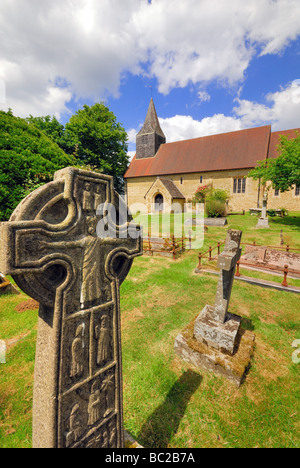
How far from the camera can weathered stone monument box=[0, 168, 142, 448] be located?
1.41 metres

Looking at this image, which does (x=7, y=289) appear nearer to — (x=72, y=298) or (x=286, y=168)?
(x=72, y=298)

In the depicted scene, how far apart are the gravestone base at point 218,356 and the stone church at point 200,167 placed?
22.6 m

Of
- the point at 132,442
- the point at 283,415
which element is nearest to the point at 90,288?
the point at 132,442

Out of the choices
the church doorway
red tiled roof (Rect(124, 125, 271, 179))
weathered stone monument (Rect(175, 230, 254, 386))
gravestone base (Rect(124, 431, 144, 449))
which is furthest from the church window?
gravestone base (Rect(124, 431, 144, 449))

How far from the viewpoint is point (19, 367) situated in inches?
147

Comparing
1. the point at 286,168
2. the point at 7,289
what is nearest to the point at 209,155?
the point at 286,168

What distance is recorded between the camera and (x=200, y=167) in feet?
89.8

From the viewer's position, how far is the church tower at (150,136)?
32294mm

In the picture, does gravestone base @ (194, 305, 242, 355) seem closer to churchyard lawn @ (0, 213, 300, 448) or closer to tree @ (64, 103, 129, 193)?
churchyard lawn @ (0, 213, 300, 448)

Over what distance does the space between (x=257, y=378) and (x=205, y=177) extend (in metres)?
26.5

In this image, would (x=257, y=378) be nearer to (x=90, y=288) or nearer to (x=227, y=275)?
(x=227, y=275)

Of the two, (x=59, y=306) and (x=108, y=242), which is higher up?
(x=108, y=242)

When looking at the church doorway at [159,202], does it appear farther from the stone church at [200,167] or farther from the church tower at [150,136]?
the church tower at [150,136]

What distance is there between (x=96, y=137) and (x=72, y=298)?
31.3m
